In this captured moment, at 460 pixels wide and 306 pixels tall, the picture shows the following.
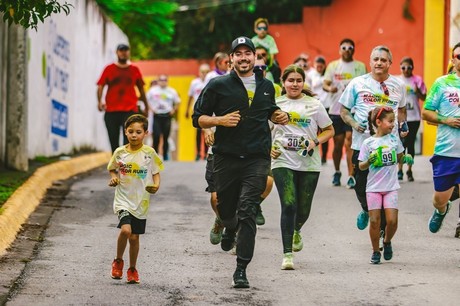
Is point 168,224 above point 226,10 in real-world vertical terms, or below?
below

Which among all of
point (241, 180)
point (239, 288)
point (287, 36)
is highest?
point (287, 36)

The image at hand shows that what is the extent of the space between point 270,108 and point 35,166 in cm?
840

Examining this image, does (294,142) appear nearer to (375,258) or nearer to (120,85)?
(375,258)

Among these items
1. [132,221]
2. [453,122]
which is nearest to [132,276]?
[132,221]

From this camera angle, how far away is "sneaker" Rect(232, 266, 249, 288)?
9766 millimetres

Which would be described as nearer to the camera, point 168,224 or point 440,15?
point 168,224

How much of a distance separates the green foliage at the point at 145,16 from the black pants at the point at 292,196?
2521 centimetres

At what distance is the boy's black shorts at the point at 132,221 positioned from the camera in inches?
400

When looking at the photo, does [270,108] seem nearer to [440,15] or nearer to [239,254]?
[239,254]

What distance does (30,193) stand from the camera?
1487 centimetres

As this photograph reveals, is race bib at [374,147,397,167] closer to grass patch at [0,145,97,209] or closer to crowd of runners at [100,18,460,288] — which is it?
crowd of runners at [100,18,460,288]

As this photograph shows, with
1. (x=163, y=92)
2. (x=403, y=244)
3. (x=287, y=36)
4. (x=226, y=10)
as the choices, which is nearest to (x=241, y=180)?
(x=403, y=244)

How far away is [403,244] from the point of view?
12.5 meters

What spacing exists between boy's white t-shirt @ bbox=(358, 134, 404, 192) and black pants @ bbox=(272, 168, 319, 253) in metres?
0.51
